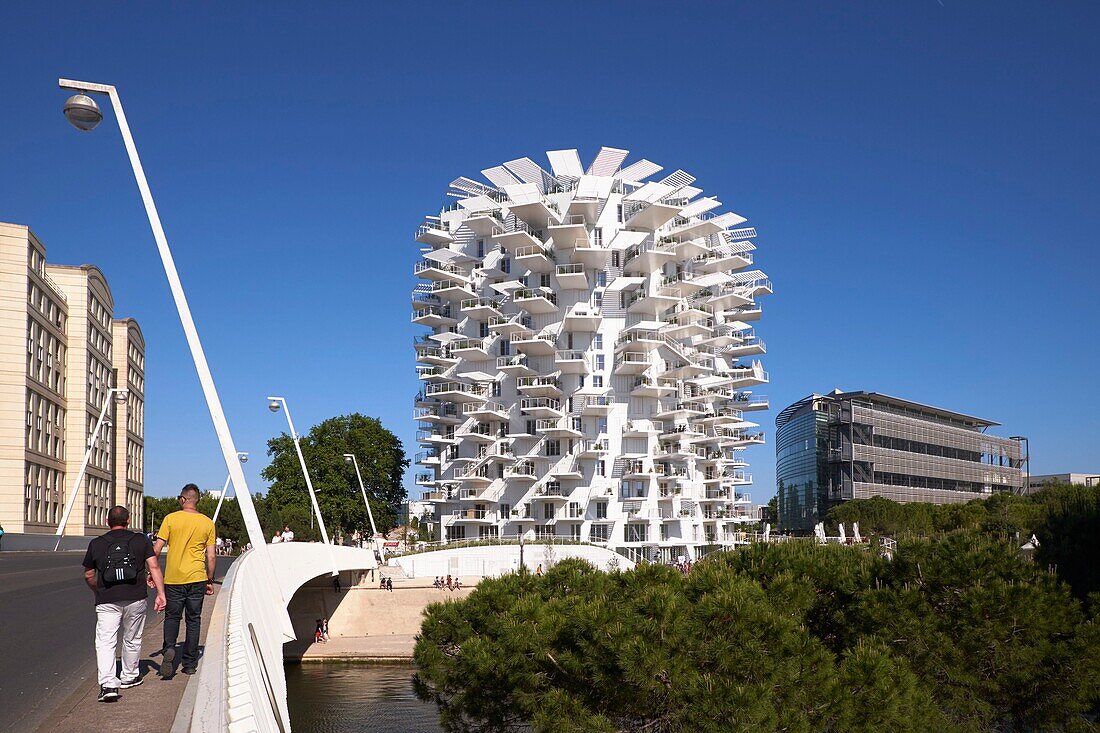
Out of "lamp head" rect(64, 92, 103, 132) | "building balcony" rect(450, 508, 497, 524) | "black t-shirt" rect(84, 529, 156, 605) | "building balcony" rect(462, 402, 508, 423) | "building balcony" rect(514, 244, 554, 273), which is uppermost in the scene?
"building balcony" rect(514, 244, 554, 273)

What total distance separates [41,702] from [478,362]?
269ft

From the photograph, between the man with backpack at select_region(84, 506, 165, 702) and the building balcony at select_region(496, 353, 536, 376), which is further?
the building balcony at select_region(496, 353, 536, 376)

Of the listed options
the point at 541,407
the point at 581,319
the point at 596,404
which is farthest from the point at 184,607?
the point at 596,404

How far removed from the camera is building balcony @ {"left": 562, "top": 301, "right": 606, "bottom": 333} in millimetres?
84750

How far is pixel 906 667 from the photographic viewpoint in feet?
67.7

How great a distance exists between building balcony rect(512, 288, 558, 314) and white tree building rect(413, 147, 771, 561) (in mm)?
180

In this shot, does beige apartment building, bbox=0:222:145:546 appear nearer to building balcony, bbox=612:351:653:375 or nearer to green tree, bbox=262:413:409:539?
green tree, bbox=262:413:409:539

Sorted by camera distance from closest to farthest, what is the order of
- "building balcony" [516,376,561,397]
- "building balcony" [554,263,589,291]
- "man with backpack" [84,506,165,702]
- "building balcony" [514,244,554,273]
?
"man with backpack" [84,506,165,702]
"building balcony" [516,376,561,397]
"building balcony" [514,244,554,273]
"building balcony" [554,263,589,291]

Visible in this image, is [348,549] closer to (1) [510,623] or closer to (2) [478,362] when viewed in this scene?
(1) [510,623]

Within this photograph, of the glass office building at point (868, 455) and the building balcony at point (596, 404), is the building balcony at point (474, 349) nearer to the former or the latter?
the building balcony at point (596, 404)

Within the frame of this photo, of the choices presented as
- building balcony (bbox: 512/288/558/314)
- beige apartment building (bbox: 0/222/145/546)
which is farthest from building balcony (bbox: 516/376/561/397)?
beige apartment building (bbox: 0/222/145/546)

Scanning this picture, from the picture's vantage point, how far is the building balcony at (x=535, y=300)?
85356 millimetres

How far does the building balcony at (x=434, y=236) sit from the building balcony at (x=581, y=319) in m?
17.6

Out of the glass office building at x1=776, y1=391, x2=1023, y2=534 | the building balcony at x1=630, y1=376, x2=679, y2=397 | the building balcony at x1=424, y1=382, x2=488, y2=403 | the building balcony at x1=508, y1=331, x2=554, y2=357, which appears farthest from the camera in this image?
the glass office building at x1=776, y1=391, x2=1023, y2=534
